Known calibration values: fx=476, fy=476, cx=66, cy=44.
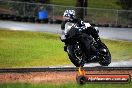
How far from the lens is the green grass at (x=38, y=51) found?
1948cm

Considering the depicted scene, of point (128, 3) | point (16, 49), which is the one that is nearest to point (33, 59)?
point (16, 49)

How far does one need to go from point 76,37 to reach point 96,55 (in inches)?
43.5

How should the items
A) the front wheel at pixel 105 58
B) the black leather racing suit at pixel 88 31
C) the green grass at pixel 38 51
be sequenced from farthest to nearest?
the green grass at pixel 38 51, the front wheel at pixel 105 58, the black leather racing suit at pixel 88 31

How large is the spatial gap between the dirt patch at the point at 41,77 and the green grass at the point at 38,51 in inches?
17.0

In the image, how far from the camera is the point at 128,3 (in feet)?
94.8

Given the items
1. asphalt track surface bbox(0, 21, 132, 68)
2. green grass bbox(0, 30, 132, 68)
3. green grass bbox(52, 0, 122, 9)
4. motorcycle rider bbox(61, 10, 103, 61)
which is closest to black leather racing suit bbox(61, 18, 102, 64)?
motorcycle rider bbox(61, 10, 103, 61)

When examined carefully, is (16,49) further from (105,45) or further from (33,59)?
(105,45)

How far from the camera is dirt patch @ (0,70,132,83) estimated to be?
18.7 metres

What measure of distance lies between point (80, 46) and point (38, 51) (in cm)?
247

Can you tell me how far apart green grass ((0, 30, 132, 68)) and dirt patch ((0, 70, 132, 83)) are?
17.0 inches

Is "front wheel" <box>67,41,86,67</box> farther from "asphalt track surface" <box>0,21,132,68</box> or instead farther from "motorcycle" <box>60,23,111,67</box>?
"asphalt track surface" <box>0,21,132,68</box>

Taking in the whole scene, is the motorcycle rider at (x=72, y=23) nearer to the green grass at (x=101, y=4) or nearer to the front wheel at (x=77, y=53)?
the front wheel at (x=77, y=53)

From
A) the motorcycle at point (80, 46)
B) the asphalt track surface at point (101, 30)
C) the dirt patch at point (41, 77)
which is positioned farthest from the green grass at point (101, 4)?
the motorcycle at point (80, 46)

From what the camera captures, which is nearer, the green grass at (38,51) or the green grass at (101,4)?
the green grass at (38,51)
